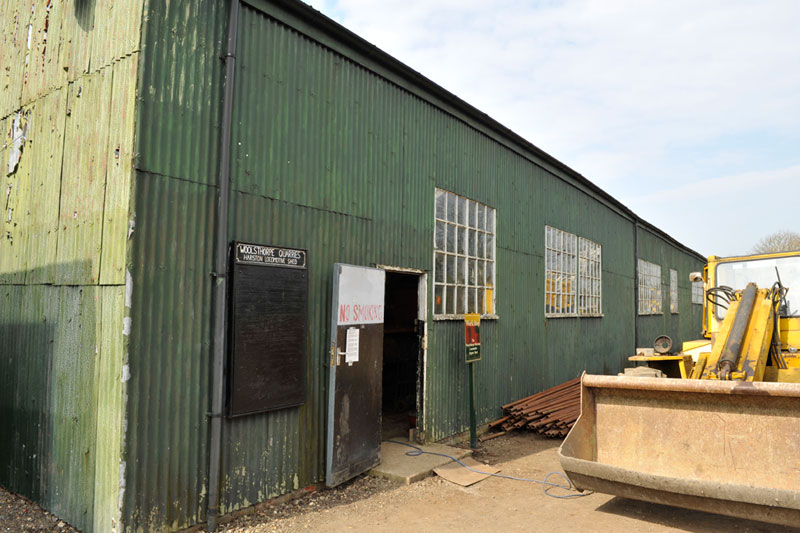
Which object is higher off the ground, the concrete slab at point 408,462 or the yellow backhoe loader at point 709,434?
the yellow backhoe loader at point 709,434

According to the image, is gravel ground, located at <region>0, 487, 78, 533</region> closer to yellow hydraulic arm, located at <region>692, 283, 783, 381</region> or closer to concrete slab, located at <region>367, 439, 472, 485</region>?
concrete slab, located at <region>367, 439, 472, 485</region>

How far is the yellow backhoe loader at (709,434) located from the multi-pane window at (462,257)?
329cm

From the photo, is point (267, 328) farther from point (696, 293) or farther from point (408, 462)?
point (696, 293)

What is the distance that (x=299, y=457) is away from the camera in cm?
580

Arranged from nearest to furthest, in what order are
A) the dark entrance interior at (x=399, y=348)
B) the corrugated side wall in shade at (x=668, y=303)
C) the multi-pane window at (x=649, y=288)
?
the dark entrance interior at (x=399, y=348), the multi-pane window at (x=649, y=288), the corrugated side wall in shade at (x=668, y=303)

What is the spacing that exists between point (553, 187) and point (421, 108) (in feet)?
17.7

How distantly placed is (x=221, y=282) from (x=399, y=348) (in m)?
6.99

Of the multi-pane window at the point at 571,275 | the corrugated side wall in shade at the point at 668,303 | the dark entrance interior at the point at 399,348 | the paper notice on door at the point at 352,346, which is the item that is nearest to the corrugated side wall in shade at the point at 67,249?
the paper notice on door at the point at 352,346

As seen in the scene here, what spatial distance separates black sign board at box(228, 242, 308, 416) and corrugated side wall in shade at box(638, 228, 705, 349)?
1534 centimetres

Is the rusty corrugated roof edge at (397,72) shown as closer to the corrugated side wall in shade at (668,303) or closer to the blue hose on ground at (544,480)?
the blue hose on ground at (544,480)

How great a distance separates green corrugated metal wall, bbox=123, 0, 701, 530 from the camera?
15.2ft

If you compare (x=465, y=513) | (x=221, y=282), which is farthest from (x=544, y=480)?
(x=221, y=282)

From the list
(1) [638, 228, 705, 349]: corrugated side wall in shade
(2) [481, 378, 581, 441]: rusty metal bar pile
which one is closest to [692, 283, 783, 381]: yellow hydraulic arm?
(2) [481, 378, 581, 441]: rusty metal bar pile

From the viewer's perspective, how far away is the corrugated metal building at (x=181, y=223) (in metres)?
4.62
